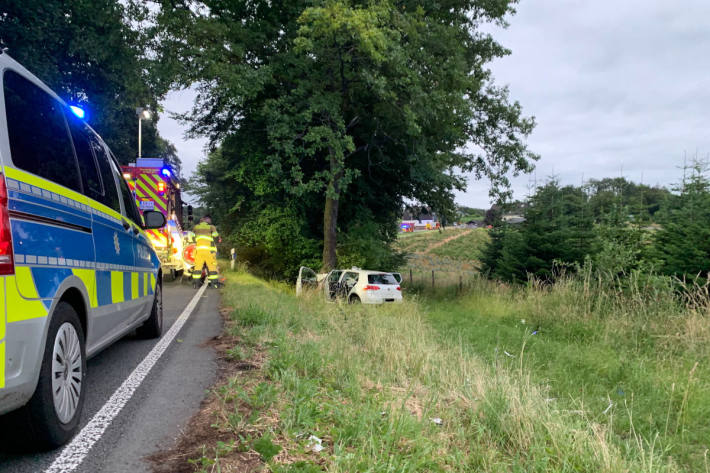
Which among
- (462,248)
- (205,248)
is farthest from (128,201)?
(462,248)

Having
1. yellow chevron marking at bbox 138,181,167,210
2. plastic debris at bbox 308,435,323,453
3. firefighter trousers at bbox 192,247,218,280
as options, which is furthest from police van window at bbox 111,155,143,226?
yellow chevron marking at bbox 138,181,167,210

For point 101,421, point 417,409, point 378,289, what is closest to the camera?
point 101,421

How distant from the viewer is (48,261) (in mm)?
2902

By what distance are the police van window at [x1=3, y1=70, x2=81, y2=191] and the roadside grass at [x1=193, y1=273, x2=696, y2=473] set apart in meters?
2.07

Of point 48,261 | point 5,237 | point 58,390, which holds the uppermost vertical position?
point 5,237

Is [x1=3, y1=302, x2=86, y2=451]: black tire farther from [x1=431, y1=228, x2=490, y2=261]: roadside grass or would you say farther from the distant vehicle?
[x1=431, y1=228, x2=490, y2=261]: roadside grass

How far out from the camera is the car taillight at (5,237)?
8.05 feet

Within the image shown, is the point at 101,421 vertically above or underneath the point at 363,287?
above

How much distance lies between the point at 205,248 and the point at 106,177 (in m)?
9.16

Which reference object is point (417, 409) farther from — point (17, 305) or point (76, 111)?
point (76, 111)

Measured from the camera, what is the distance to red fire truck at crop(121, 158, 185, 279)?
14.9m

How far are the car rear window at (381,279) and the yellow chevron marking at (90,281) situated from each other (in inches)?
407

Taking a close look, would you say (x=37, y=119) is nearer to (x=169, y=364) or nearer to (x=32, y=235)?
(x=32, y=235)

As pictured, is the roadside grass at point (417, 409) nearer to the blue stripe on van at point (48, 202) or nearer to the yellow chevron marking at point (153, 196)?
the blue stripe on van at point (48, 202)
